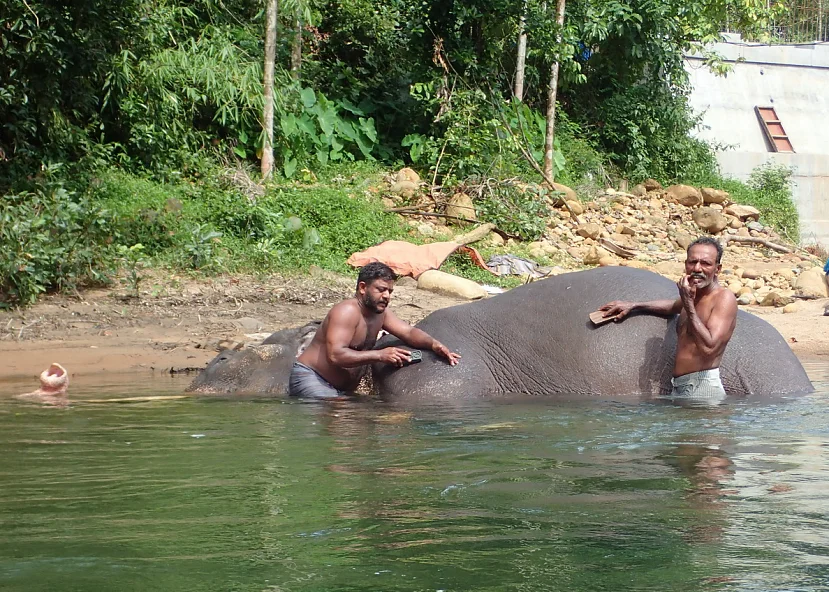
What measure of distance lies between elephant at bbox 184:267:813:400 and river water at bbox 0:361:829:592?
387mm

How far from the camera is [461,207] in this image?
13727mm

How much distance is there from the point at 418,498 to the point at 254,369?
3.36 metres

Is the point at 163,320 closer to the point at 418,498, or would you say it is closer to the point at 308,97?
the point at 418,498

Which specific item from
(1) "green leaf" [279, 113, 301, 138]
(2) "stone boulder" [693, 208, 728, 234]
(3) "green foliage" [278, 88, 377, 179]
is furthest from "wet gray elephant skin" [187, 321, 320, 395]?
(2) "stone boulder" [693, 208, 728, 234]

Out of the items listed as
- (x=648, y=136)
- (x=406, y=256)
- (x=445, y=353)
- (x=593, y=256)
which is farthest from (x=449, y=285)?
(x=648, y=136)

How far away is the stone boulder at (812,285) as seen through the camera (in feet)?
37.7

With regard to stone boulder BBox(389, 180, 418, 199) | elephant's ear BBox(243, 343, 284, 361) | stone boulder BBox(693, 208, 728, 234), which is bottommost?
elephant's ear BBox(243, 343, 284, 361)

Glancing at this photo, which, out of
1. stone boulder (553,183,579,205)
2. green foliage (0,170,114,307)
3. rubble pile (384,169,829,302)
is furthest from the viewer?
stone boulder (553,183,579,205)

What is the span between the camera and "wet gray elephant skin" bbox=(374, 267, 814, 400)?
6352 mm

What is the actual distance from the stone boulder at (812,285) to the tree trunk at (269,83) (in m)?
6.36

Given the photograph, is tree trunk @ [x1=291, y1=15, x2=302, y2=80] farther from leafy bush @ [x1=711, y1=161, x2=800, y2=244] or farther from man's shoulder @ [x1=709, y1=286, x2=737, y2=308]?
man's shoulder @ [x1=709, y1=286, x2=737, y2=308]

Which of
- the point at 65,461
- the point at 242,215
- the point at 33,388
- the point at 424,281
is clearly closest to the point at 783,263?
the point at 424,281

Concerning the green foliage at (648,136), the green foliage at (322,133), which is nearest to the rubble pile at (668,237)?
the green foliage at (648,136)

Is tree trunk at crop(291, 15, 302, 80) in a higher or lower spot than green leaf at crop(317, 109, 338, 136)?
higher
